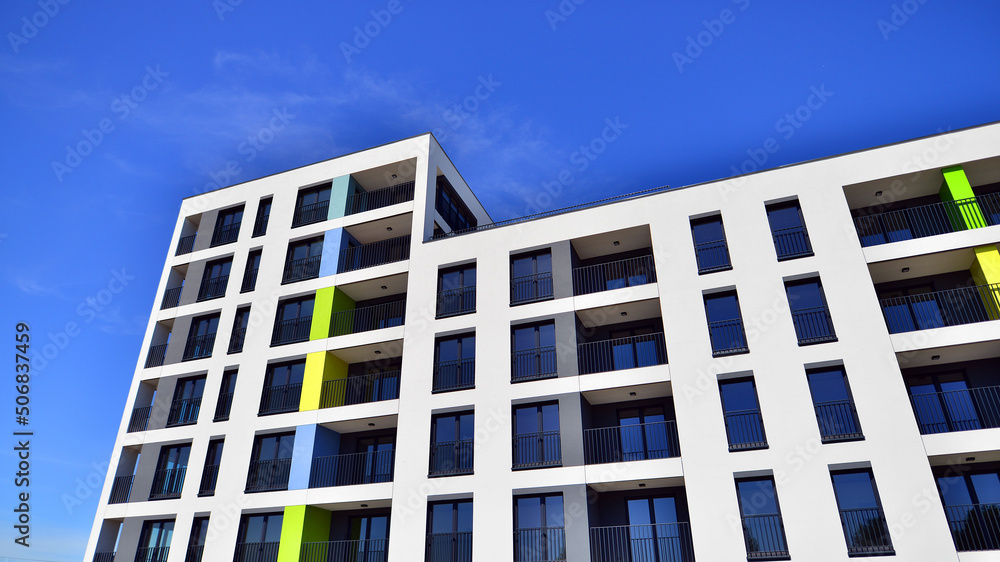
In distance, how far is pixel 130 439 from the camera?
89.1ft

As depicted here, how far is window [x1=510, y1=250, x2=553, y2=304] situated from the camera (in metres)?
24.5

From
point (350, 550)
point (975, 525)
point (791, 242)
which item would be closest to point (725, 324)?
point (791, 242)

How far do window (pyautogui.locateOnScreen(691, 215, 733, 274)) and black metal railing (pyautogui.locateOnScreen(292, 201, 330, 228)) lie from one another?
16065 mm

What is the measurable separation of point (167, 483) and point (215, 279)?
926 cm

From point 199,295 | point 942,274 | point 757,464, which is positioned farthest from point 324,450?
point 942,274

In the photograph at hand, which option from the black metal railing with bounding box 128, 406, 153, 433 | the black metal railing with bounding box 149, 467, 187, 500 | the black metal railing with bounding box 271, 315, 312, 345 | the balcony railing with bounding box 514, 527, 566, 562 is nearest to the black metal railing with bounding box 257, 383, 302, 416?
the black metal railing with bounding box 271, 315, 312, 345

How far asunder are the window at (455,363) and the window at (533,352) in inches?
61.8

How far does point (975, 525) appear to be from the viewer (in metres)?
18.2

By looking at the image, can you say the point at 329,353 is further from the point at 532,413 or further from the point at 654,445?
the point at 654,445

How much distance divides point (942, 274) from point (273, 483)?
24.6 meters

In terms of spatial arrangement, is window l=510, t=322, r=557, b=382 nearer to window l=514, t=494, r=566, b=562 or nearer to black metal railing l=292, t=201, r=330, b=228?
window l=514, t=494, r=566, b=562

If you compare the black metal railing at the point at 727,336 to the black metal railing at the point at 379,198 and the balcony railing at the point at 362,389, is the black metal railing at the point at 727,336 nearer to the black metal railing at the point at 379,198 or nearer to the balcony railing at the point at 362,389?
the balcony railing at the point at 362,389

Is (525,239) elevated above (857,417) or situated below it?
above

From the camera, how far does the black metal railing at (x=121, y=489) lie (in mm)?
26083
